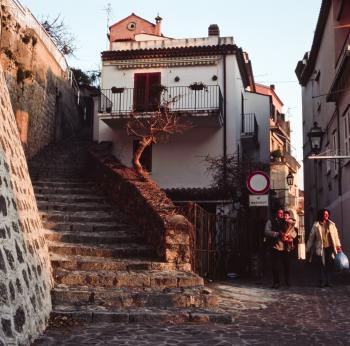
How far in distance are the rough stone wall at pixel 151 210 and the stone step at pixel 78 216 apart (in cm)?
51

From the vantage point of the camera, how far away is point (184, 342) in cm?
533

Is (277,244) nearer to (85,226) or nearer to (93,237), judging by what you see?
(93,237)

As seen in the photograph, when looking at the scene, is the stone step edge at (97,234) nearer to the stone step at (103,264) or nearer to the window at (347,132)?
the stone step at (103,264)

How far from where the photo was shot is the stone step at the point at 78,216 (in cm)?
1104

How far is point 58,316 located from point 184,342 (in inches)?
71.5

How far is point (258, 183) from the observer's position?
1162 centimetres

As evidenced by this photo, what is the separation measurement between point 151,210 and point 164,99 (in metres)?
12.3

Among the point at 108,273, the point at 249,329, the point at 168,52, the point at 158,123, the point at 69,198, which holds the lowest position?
the point at 249,329

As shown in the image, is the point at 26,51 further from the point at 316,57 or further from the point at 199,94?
the point at 316,57

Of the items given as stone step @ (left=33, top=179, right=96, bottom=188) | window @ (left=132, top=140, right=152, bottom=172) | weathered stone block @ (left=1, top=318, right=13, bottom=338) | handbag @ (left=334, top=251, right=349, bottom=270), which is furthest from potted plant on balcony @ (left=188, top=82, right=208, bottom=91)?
weathered stone block @ (left=1, top=318, right=13, bottom=338)

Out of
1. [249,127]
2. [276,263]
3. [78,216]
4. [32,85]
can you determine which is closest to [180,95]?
[249,127]

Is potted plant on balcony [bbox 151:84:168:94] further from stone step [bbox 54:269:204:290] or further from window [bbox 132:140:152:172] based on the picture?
stone step [bbox 54:269:204:290]

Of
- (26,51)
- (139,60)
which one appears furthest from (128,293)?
(139,60)

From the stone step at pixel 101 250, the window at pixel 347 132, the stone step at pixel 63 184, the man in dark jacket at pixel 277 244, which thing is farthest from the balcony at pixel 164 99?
the stone step at pixel 101 250
